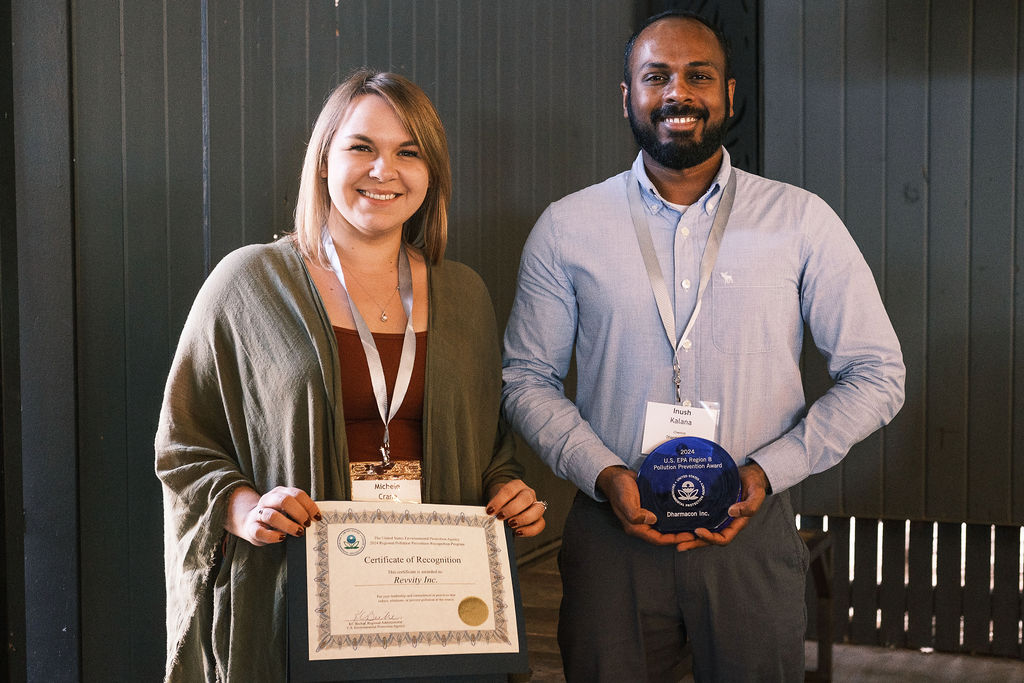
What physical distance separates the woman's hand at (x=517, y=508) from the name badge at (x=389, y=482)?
132 mm

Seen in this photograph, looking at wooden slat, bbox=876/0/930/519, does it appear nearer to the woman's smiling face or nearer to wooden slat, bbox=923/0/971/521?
wooden slat, bbox=923/0/971/521

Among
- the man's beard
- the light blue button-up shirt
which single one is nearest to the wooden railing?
the light blue button-up shirt

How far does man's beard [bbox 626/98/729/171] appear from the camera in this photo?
1.92 metres

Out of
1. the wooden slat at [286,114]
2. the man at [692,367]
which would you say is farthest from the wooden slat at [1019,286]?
the wooden slat at [286,114]

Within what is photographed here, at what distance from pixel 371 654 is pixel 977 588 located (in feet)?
11.2

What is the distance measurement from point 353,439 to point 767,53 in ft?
10.3

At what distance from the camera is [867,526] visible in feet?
13.5

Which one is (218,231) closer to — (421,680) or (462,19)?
(421,680)

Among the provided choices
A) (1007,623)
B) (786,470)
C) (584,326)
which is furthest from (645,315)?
(1007,623)

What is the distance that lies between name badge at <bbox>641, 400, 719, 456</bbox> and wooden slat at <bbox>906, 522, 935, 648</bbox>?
2.67m

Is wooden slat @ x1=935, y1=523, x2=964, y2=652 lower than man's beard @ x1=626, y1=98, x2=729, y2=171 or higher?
lower

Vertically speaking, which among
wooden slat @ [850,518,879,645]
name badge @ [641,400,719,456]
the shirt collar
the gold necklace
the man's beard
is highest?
the man's beard

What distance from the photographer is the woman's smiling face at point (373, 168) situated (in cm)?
162

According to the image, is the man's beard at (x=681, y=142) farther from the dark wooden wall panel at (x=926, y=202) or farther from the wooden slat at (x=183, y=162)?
the dark wooden wall panel at (x=926, y=202)
